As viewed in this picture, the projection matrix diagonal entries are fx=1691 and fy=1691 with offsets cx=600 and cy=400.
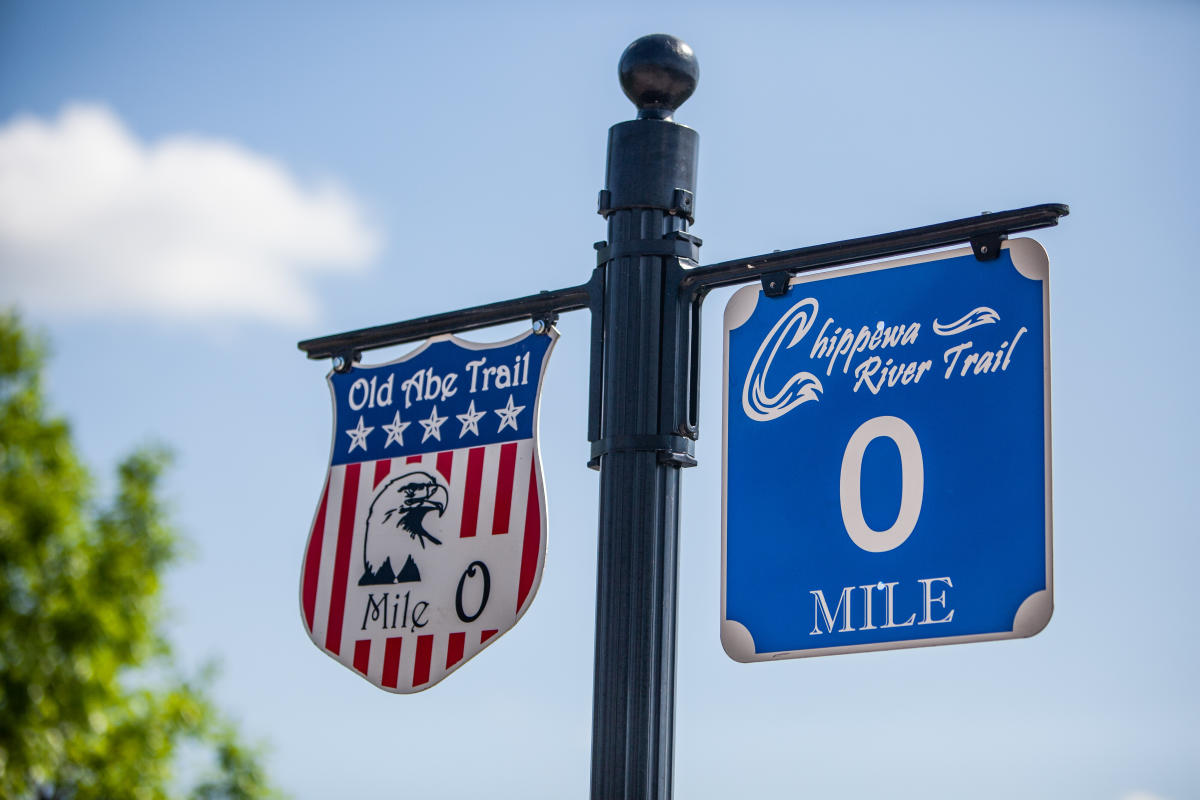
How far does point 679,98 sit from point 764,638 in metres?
1.59

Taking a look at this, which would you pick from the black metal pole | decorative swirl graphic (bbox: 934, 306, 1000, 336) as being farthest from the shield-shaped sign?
decorative swirl graphic (bbox: 934, 306, 1000, 336)

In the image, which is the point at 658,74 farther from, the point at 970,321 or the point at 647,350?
the point at 970,321

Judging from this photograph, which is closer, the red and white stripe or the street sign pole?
the street sign pole

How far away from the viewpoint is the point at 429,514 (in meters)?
5.09

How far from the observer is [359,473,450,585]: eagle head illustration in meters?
5.08

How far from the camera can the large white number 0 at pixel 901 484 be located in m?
4.21

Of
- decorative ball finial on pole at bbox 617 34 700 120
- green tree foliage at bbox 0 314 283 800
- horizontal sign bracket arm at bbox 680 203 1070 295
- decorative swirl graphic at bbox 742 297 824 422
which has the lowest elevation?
green tree foliage at bbox 0 314 283 800

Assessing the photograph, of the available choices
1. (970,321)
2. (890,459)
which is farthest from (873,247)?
(890,459)

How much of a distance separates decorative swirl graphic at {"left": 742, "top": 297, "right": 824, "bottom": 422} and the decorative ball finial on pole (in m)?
0.74

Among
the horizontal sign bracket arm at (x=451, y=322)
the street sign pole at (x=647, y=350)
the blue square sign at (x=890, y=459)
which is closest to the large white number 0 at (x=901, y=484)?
the blue square sign at (x=890, y=459)

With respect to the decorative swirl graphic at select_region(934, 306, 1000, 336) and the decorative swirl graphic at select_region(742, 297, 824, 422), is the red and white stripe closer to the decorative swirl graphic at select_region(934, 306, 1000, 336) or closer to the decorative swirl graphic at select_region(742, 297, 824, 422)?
the decorative swirl graphic at select_region(742, 297, 824, 422)

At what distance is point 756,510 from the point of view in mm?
4434

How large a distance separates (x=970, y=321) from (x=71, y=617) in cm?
233

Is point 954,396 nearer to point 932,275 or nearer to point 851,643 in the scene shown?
point 932,275
